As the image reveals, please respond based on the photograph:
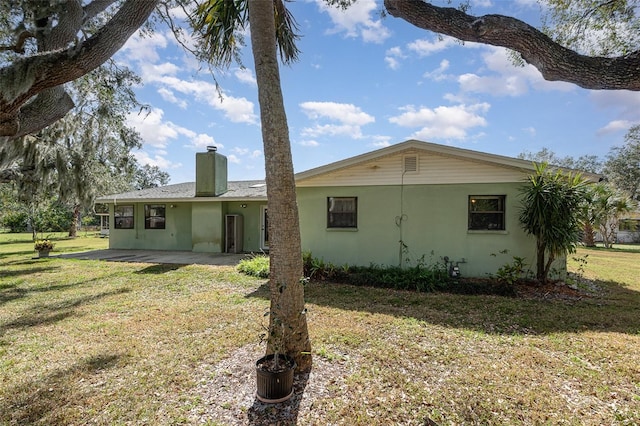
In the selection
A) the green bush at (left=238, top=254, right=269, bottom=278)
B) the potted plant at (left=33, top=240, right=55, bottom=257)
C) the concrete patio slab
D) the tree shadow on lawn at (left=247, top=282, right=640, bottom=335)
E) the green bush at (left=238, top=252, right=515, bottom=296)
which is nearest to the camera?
the tree shadow on lawn at (left=247, top=282, right=640, bottom=335)

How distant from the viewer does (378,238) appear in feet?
29.7

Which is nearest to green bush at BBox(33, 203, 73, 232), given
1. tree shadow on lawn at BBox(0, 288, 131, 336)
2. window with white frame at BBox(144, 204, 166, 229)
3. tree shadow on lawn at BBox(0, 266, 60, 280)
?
window with white frame at BBox(144, 204, 166, 229)

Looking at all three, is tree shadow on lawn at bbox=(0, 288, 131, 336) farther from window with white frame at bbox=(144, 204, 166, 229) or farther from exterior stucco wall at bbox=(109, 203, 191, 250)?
window with white frame at bbox=(144, 204, 166, 229)

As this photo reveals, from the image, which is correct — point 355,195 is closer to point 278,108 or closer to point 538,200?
point 538,200

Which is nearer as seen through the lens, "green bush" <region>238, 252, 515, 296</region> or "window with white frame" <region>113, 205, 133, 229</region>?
"green bush" <region>238, 252, 515, 296</region>

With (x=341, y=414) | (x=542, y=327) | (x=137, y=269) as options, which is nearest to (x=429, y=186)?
(x=542, y=327)

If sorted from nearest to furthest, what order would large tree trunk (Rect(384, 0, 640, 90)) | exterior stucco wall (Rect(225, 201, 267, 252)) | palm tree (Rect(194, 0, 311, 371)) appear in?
large tree trunk (Rect(384, 0, 640, 90)) → palm tree (Rect(194, 0, 311, 371)) → exterior stucco wall (Rect(225, 201, 267, 252))

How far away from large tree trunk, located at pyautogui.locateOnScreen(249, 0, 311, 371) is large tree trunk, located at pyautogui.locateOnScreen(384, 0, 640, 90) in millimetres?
2420

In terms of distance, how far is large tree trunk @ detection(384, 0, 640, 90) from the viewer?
2941 mm

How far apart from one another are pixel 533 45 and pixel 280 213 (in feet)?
11.1

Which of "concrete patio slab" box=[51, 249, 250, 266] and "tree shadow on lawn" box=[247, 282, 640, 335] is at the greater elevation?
"tree shadow on lawn" box=[247, 282, 640, 335]

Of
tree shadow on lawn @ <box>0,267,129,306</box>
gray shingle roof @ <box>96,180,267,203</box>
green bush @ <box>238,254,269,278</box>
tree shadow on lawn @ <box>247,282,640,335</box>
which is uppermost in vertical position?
gray shingle roof @ <box>96,180,267,203</box>

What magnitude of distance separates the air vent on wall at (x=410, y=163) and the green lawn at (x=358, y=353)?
3.61m

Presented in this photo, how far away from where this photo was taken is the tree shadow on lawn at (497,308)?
5074 millimetres
